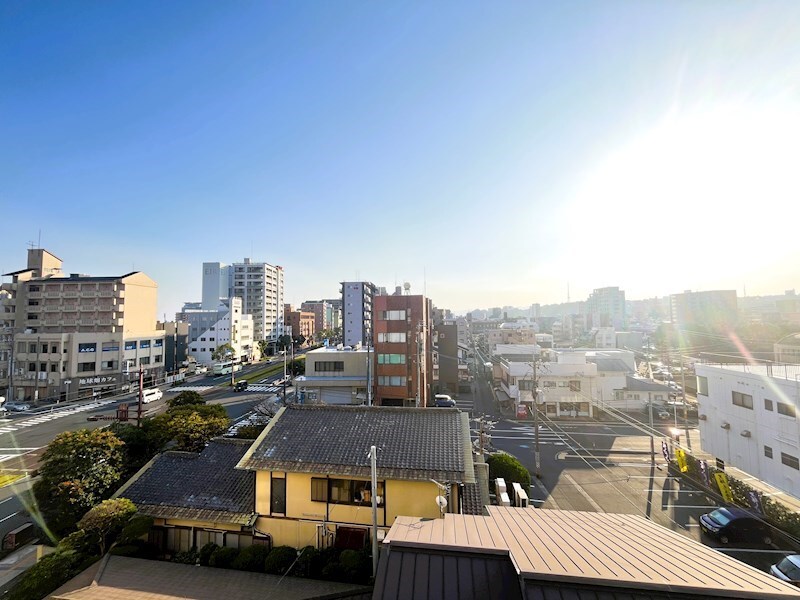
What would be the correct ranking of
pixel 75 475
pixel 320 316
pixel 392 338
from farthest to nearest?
pixel 320 316, pixel 392 338, pixel 75 475

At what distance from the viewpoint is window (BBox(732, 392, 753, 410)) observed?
20.3 meters

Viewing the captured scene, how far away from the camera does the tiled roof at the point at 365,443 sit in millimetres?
13547

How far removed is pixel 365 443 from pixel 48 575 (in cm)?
1125

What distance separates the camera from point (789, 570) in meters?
13.2

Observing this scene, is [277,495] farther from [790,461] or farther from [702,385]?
[702,385]

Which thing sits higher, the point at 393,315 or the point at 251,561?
the point at 393,315

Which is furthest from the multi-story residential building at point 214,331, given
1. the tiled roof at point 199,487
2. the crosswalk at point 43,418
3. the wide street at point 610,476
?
the tiled roof at point 199,487

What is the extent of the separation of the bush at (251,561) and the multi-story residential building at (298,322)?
348ft

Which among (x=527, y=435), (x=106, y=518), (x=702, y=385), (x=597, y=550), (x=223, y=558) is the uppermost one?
(x=702, y=385)

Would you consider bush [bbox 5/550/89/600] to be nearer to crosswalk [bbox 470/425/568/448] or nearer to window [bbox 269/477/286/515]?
window [bbox 269/477/286/515]

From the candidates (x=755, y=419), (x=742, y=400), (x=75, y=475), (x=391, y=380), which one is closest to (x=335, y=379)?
(x=391, y=380)

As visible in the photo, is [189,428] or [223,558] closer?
[223,558]

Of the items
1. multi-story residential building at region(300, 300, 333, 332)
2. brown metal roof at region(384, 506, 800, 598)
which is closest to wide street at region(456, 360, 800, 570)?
brown metal roof at region(384, 506, 800, 598)

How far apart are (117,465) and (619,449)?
33321 millimetres
